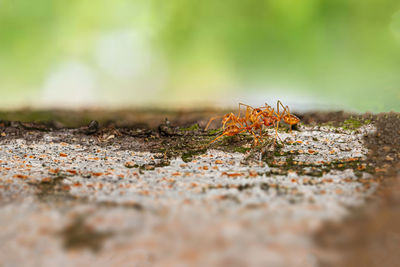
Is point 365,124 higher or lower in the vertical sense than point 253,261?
higher

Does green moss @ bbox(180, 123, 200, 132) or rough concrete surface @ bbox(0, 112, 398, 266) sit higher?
green moss @ bbox(180, 123, 200, 132)

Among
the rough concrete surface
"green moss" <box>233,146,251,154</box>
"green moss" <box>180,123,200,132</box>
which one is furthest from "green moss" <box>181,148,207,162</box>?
"green moss" <box>180,123,200,132</box>

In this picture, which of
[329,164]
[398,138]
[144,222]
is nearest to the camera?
[144,222]

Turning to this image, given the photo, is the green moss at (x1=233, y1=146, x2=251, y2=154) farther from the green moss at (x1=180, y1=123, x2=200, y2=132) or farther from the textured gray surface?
the green moss at (x1=180, y1=123, x2=200, y2=132)

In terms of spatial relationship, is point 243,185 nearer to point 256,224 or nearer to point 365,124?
point 256,224

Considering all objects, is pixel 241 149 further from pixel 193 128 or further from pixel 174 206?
pixel 174 206

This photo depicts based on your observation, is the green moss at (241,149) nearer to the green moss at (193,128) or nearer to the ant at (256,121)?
the ant at (256,121)

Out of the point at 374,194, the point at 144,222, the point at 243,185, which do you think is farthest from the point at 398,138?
the point at 144,222

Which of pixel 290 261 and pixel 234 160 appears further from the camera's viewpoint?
pixel 234 160

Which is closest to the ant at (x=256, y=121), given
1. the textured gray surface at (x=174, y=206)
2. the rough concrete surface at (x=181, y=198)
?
the rough concrete surface at (x=181, y=198)
